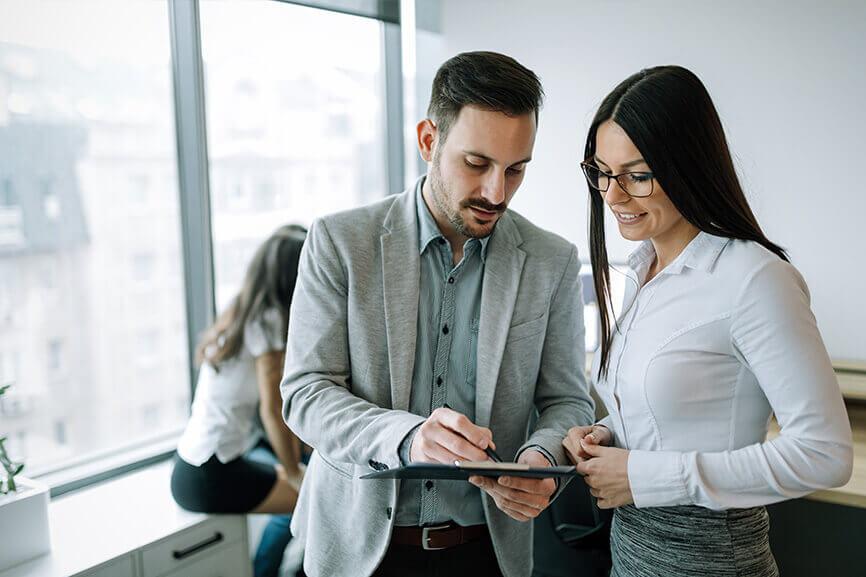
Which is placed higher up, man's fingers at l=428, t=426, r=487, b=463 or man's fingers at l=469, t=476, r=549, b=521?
man's fingers at l=428, t=426, r=487, b=463

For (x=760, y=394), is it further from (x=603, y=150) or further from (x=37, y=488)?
(x=37, y=488)

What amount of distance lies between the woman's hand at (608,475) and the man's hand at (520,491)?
69mm

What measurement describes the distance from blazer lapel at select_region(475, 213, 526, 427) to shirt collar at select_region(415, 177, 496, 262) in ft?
0.05

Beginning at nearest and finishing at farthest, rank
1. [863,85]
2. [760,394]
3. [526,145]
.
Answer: [760,394], [526,145], [863,85]

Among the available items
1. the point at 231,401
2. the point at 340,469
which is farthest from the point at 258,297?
the point at 340,469

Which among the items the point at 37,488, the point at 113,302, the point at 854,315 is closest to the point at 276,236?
the point at 113,302

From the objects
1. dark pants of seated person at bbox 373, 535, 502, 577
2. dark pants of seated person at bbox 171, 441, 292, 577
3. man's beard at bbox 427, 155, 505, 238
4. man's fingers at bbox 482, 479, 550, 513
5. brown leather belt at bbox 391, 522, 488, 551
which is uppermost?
man's beard at bbox 427, 155, 505, 238

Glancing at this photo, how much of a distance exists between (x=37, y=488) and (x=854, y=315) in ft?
8.70

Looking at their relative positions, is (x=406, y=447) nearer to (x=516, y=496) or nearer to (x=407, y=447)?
(x=407, y=447)

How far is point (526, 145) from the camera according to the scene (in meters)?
1.37

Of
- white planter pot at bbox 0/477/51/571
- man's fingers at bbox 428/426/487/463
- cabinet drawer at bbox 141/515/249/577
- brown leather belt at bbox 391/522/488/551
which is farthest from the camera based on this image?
cabinet drawer at bbox 141/515/249/577

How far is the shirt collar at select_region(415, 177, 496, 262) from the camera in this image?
1434 mm

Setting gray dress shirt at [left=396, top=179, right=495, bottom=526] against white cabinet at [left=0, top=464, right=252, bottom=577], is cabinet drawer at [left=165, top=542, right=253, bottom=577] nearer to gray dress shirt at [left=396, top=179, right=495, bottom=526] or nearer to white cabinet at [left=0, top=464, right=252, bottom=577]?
white cabinet at [left=0, top=464, right=252, bottom=577]

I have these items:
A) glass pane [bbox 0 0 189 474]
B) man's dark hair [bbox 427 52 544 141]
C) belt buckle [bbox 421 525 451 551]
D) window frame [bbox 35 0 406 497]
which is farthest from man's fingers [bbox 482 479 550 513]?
window frame [bbox 35 0 406 497]
